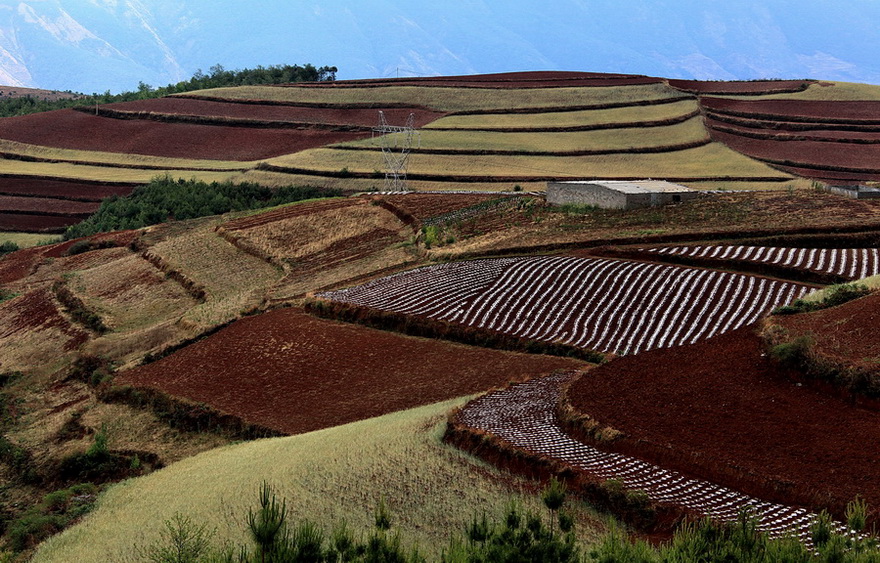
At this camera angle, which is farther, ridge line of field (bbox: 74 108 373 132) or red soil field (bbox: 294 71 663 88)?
red soil field (bbox: 294 71 663 88)

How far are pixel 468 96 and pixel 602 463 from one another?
89.9 meters

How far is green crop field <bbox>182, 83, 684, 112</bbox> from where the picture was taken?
104m

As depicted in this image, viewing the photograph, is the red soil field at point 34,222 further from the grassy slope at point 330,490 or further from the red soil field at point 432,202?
the grassy slope at point 330,490

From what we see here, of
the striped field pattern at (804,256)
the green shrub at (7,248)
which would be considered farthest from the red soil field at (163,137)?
the striped field pattern at (804,256)

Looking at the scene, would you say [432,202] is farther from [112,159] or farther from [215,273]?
[112,159]

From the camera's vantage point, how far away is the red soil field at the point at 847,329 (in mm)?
23703

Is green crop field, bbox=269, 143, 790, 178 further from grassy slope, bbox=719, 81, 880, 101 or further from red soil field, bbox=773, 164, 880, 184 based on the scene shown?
grassy slope, bbox=719, 81, 880, 101

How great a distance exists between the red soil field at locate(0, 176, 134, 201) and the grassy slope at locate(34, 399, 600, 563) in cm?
6480

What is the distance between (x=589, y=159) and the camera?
280ft

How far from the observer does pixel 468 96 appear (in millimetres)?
107688

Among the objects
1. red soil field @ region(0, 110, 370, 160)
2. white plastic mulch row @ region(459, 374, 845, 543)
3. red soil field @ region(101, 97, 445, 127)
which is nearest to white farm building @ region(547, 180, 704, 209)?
Result: white plastic mulch row @ region(459, 374, 845, 543)

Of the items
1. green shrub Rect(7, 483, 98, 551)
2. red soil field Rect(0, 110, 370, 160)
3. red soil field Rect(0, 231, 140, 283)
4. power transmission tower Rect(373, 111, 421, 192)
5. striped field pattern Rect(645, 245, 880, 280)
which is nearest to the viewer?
green shrub Rect(7, 483, 98, 551)

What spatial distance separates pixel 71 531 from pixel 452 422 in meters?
9.14

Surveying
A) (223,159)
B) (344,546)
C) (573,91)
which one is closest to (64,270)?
(223,159)
